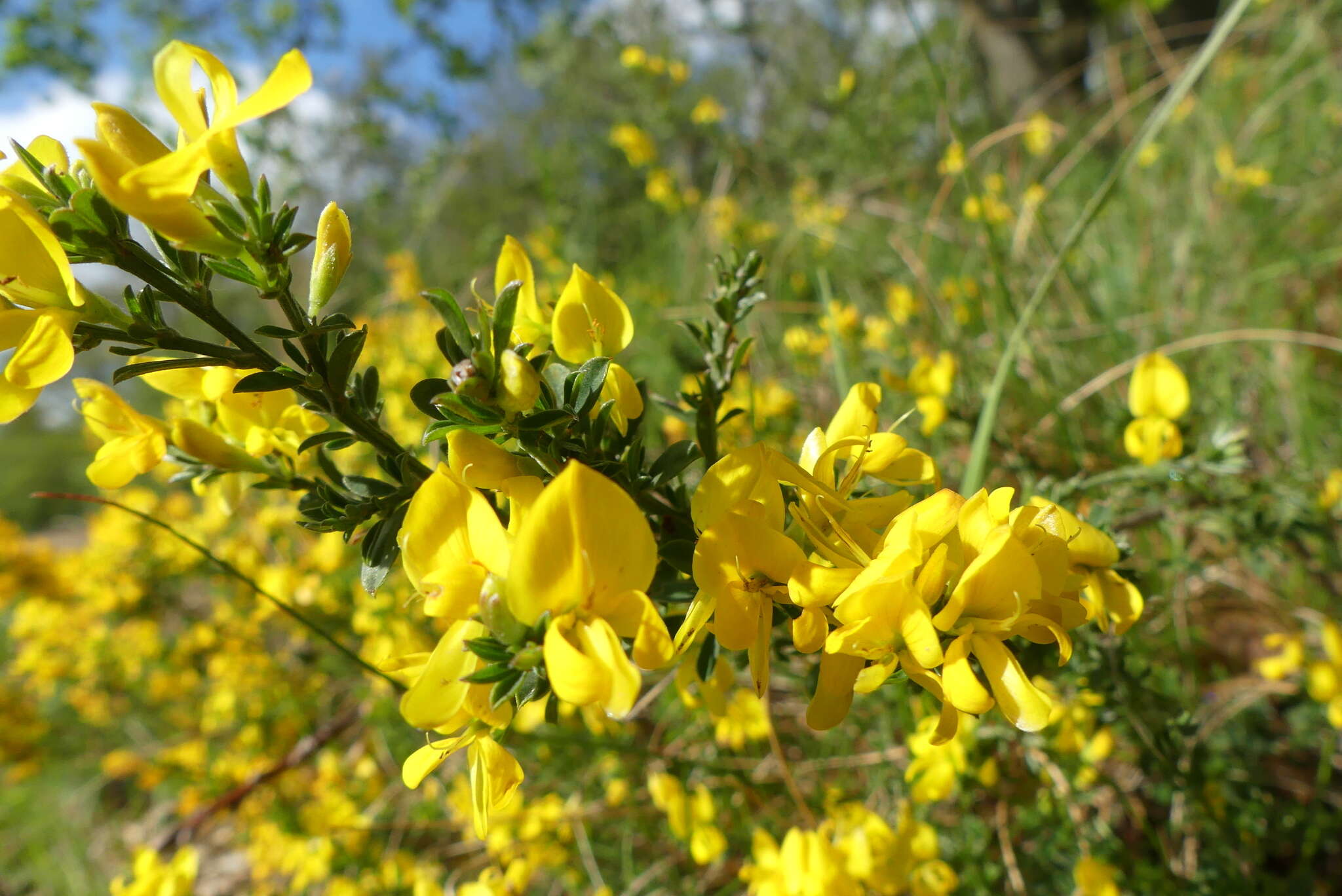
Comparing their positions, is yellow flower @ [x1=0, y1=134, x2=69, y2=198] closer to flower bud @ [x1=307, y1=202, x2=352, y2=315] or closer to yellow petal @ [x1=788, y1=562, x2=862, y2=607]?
flower bud @ [x1=307, y1=202, x2=352, y2=315]

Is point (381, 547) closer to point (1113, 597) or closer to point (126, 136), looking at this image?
point (126, 136)

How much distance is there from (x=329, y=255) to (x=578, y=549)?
0.75ft

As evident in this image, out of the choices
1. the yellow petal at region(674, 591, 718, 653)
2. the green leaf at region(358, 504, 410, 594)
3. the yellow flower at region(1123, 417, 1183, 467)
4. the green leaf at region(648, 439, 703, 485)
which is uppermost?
the green leaf at region(358, 504, 410, 594)

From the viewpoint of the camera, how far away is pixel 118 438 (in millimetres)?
547

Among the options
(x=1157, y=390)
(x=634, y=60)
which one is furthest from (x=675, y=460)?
(x=634, y=60)

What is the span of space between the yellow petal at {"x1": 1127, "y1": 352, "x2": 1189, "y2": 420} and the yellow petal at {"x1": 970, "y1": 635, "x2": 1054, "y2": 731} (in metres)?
0.56

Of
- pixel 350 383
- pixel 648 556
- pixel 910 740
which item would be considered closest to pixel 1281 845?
pixel 910 740

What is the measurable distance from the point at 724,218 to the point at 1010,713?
2.43 m

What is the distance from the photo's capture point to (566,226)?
377cm

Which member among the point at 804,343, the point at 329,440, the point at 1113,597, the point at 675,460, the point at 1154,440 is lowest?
the point at 804,343

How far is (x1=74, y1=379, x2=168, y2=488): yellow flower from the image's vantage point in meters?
0.51

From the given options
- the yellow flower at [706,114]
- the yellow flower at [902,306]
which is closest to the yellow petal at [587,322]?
the yellow flower at [902,306]

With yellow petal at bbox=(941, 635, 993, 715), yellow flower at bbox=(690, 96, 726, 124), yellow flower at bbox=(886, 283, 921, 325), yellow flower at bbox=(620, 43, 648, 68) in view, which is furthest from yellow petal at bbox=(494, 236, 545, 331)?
yellow flower at bbox=(620, 43, 648, 68)

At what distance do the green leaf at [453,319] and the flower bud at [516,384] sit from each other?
0.08 feet
